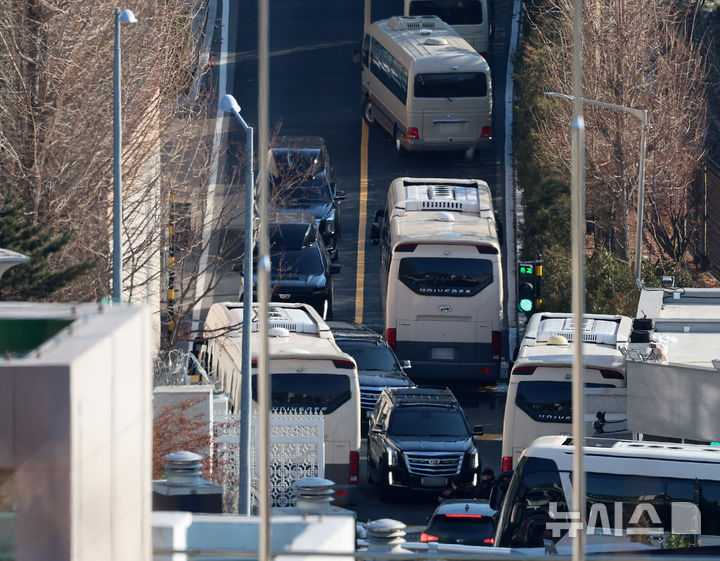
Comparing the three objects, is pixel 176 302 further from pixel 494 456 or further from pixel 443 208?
pixel 494 456

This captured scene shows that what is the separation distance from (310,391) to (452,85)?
71.1 ft

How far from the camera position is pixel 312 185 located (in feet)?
129

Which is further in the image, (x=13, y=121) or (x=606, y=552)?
(x=13, y=121)

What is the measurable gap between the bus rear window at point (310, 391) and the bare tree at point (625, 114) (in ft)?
49.8

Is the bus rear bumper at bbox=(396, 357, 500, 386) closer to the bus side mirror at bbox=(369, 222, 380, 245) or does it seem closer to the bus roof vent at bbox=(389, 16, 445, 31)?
the bus side mirror at bbox=(369, 222, 380, 245)

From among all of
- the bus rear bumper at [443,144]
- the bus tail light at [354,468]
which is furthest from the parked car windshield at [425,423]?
the bus rear bumper at [443,144]

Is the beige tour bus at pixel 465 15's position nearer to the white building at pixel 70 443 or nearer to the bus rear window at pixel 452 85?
the bus rear window at pixel 452 85

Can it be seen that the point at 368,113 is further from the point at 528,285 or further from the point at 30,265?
the point at 30,265

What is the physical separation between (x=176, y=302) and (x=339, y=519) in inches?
812

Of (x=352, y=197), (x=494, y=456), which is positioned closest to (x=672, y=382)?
(x=494, y=456)

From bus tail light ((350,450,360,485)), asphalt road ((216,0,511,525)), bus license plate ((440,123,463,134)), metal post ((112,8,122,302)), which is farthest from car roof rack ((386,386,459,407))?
bus license plate ((440,123,463,134))

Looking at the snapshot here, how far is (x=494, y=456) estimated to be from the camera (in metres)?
26.2

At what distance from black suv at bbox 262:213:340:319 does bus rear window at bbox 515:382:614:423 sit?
413 inches

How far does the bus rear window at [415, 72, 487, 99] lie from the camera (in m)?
42.9
